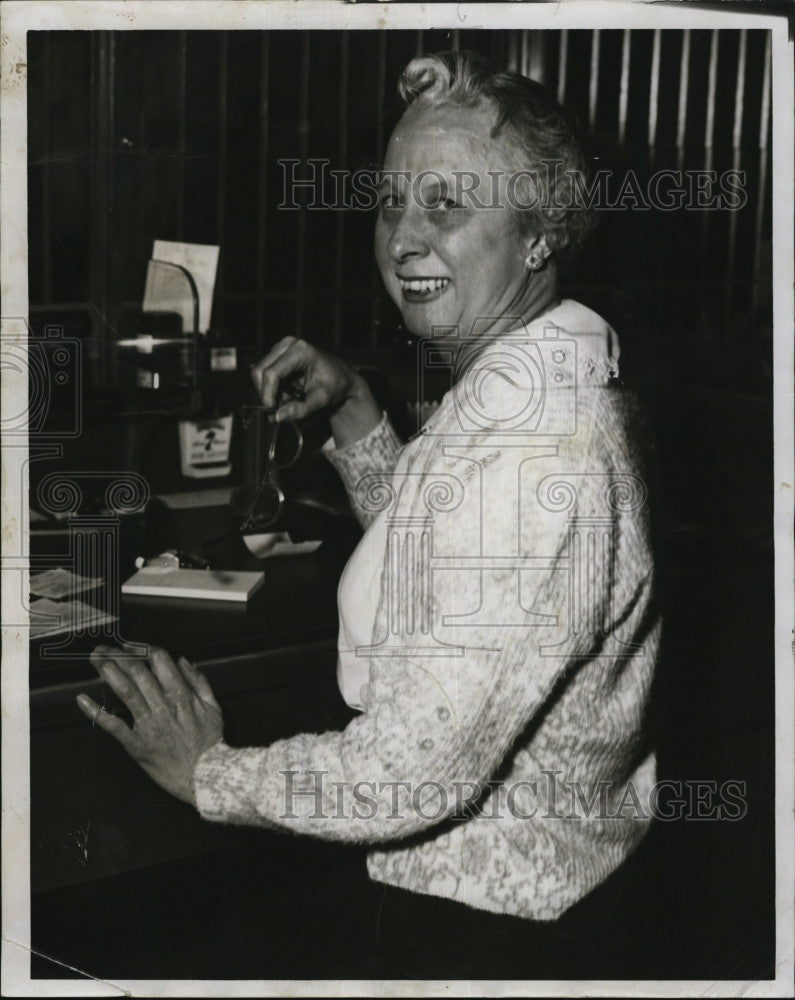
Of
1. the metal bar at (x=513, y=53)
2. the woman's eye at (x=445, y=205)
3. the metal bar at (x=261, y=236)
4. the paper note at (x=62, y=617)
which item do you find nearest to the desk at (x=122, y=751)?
the paper note at (x=62, y=617)

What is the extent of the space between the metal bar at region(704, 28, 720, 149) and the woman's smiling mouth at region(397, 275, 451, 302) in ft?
1.57

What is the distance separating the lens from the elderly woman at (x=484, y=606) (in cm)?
108

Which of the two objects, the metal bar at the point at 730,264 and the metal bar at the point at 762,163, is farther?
the metal bar at the point at 730,264

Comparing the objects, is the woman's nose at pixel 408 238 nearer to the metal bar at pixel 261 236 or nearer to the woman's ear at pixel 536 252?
the woman's ear at pixel 536 252

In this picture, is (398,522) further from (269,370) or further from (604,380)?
(269,370)

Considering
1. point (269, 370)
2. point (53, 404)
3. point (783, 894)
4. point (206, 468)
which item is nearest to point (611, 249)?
point (269, 370)

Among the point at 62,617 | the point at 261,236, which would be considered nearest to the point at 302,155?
Result: the point at 261,236

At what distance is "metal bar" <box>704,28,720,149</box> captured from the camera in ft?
4.43

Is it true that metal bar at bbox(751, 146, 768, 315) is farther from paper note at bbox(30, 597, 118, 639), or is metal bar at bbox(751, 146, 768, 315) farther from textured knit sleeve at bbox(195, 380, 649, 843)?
paper note at bbox(30, 597, 118, 639)

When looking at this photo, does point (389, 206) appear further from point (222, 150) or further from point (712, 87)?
point (222, 150)

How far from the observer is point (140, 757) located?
124 centimetres

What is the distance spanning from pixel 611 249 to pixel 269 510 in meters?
0.64

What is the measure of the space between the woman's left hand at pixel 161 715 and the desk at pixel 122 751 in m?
0.03

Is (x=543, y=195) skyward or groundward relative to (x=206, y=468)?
skyward
